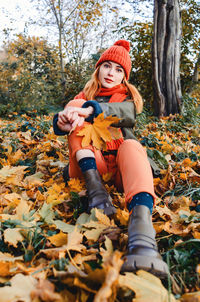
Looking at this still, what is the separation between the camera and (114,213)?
47.2 inches

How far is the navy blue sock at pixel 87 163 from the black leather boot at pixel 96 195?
3 cm

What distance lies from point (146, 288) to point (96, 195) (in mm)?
654

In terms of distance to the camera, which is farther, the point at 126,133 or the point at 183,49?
the point at 183,49

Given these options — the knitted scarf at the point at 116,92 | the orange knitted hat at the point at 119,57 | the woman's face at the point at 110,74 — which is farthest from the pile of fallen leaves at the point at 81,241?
the orange knitted hat at the point at 119,57

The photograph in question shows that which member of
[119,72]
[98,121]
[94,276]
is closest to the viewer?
[94,276]

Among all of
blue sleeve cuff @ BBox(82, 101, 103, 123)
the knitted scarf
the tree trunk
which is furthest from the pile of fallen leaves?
the tree trunk

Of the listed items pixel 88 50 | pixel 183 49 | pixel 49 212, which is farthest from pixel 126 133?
pixel 88 50

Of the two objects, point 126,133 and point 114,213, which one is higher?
point 126,133

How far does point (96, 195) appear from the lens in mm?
1274

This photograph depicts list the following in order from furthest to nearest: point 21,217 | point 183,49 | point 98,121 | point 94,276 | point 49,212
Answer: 1. point 183,49
2. point 98,121
3. point 49,212
4. point 21,217
5. point 94,276

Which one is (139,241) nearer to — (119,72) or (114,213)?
(114,213)

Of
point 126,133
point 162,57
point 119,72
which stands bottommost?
point 126,133

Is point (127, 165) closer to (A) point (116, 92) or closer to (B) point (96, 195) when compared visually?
(B) point (96, 195)

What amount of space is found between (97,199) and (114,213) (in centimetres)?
12
